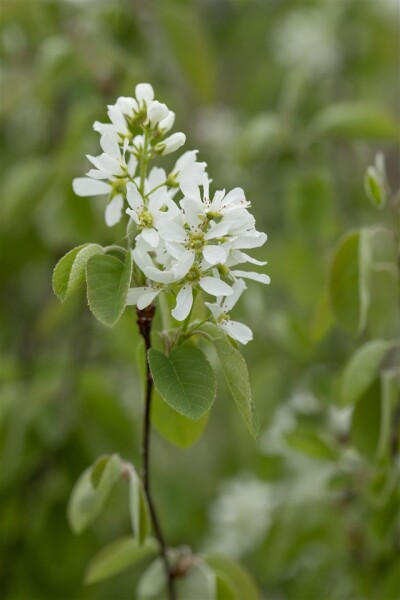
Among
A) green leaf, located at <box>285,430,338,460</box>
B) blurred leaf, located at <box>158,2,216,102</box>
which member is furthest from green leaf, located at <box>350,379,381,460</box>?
blurred leaf, located at <box>158,2,216,102</box>

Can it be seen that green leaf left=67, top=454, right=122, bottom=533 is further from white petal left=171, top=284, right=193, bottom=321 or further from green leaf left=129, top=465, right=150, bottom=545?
white petal left=171, top=284, right=193, bottom=321

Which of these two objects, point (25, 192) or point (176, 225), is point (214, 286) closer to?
point (176, 225)

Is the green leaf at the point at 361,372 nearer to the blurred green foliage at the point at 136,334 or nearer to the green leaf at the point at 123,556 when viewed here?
the blurred green foliage at the point at 136,334

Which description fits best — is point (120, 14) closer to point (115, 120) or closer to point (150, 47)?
point (150, 47)

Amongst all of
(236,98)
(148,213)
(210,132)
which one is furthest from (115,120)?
(236,98)

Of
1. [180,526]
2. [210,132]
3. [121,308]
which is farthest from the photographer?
[210,132]

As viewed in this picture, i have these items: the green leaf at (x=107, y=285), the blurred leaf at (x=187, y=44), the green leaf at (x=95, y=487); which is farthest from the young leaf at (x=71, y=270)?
the blurred leaf at (x=187, y=44)

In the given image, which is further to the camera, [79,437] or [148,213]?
[79,437]

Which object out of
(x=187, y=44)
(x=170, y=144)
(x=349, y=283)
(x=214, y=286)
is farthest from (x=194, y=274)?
(x=187, y=44)
